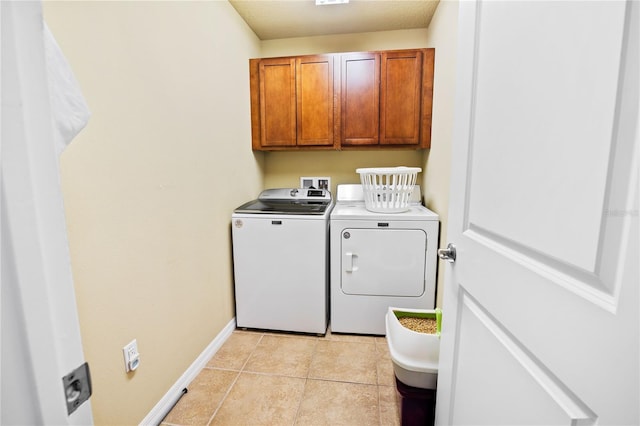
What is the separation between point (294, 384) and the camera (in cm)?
158

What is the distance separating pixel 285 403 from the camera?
1446 millimetres

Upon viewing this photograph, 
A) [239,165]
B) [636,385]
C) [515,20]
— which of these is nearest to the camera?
[636,385]

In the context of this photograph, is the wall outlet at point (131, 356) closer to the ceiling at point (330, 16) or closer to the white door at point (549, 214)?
the white door at point (549, 214)

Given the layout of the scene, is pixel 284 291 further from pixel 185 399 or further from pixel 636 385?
pixel 636 385

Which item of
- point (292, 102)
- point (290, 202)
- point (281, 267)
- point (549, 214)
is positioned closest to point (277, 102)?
point (292, 102)

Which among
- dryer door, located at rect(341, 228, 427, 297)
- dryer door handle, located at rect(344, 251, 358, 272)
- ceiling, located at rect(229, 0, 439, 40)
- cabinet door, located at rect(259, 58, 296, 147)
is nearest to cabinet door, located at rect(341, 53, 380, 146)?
ceiling, located at rect(229, 0, 439, 40)

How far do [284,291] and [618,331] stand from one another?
1818 mm

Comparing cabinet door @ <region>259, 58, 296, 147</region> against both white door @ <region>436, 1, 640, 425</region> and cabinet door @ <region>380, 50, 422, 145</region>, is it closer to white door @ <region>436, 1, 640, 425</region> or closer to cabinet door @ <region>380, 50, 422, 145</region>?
cabinet door @ <region>380, 50, 422, 145</region>

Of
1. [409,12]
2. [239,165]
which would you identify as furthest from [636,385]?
[409,12]

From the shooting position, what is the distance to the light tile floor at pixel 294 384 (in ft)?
4.48

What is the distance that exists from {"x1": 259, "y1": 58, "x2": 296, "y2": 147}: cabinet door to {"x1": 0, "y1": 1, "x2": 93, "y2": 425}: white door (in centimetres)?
213

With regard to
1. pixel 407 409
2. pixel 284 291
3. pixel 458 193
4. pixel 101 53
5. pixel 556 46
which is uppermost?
pixel 101 53

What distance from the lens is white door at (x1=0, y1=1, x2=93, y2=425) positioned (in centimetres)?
29

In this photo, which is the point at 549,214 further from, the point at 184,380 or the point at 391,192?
the point at 184,380
